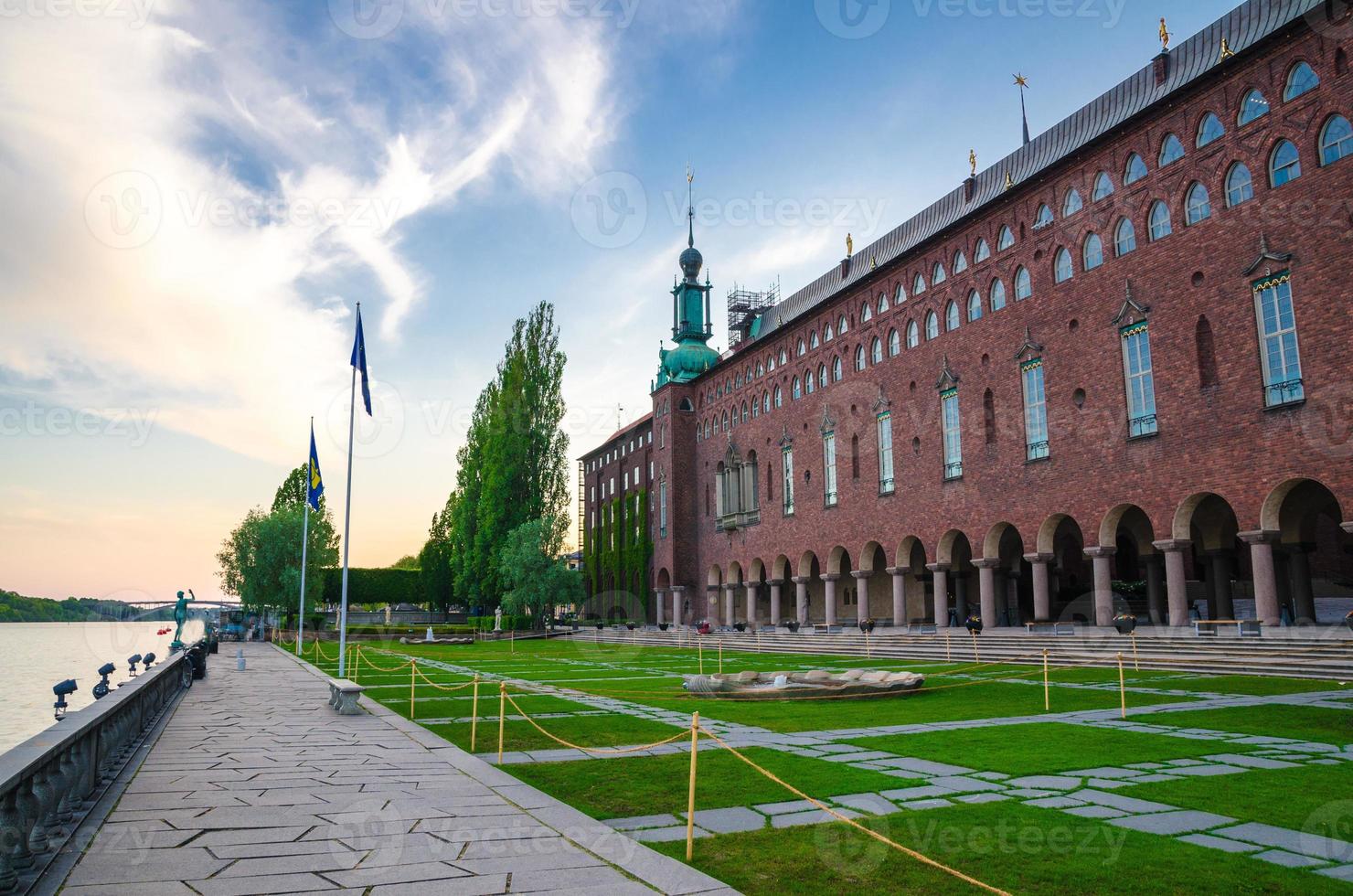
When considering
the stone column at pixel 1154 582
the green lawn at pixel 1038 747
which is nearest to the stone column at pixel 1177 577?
the stone column at pixel 1154 582

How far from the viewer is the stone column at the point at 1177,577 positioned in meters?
26.4

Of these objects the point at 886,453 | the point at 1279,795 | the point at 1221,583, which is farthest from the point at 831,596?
the point at 1279,795

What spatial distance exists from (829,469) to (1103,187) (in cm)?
1903

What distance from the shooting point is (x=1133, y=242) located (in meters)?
28.3

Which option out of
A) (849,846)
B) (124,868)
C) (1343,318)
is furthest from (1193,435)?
(124,868)

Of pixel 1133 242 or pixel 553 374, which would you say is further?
pixel 553 374

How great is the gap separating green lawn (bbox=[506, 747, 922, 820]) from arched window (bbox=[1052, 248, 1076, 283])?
82.2 feet

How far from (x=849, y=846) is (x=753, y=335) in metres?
54.9

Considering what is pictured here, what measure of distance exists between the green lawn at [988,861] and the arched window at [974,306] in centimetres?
2979

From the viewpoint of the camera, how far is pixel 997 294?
3419 centimetres

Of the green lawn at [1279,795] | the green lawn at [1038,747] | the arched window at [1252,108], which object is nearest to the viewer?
the green lawn at [1279,795]

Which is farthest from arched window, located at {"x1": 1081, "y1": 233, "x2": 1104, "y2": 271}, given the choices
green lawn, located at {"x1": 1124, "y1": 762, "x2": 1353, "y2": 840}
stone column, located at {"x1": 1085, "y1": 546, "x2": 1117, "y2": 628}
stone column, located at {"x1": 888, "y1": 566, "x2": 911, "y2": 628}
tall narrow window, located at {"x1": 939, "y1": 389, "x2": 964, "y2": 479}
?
green lawn, located at {"x1": 1124, "y1": 762, "x2": 1353, "y2": 840}

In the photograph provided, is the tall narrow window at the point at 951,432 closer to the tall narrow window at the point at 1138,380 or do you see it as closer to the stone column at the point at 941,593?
the stone column at the point at 941,593

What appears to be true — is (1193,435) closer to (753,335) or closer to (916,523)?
(916,523)
